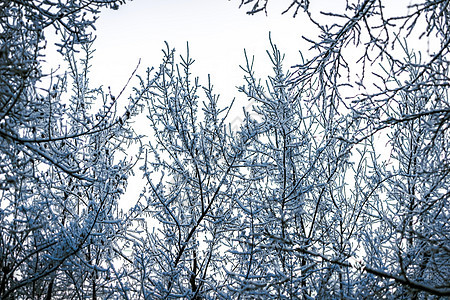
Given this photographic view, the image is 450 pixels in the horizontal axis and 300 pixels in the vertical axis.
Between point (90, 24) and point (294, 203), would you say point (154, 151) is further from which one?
point (90, 24)

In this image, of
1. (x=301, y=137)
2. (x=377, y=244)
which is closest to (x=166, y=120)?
(x=301, y=137)

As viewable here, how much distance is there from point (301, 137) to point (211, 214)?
241 centimetres

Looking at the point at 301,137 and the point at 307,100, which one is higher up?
the point at 301,137

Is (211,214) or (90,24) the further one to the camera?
(211,214)

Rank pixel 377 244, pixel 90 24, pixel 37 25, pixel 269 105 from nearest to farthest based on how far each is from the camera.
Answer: pixel 37 25, pixel 90 24, pixel 377 244, pixel 269 105

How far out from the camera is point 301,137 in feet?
24.0

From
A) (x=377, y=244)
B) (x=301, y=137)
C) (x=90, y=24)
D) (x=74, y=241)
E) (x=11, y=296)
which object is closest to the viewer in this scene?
(x=90, y=24)

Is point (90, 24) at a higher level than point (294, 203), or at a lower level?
higher

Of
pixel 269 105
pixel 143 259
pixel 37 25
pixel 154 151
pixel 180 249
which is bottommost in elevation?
pixel 143 259

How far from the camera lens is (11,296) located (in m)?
4.76

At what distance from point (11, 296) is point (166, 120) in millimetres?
3390

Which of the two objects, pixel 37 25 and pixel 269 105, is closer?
pixel 37 25

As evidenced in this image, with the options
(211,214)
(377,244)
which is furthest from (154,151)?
(377,244)

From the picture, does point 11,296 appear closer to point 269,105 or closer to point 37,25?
point 37,25
